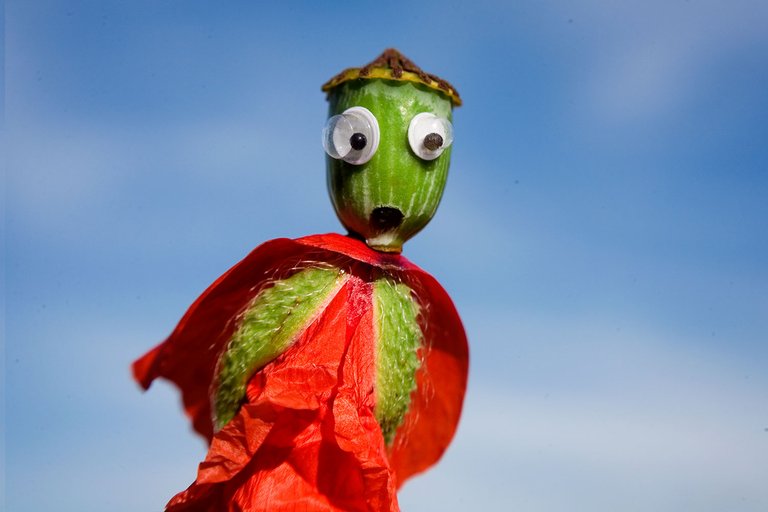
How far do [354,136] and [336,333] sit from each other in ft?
1.71

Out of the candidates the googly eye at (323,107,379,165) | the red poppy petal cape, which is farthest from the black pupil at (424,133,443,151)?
the red poppy petal cape

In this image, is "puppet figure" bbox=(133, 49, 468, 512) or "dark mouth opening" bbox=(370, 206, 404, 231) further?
"dark mouth opening" bbox=(370, 206, 404, 231)

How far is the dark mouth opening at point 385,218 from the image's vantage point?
2436 millimetres

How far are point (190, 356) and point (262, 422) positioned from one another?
435 mm

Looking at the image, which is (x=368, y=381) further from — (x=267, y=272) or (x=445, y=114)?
(x=445, y=114)

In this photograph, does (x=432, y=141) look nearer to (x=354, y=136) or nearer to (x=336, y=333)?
(x=354, y=136)

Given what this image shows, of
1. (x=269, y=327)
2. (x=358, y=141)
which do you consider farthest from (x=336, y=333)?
(x=358, y=141)

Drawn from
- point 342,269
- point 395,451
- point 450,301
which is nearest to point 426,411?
point 395,451

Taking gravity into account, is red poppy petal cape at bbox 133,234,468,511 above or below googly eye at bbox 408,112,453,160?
below

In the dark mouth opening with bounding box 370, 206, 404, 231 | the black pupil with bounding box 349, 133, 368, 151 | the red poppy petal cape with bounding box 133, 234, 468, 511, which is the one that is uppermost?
the black pupil with bounding box 349, 133, 368, 151

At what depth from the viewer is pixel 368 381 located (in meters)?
2.31

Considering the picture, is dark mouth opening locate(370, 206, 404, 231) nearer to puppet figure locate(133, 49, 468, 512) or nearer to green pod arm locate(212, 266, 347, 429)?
puppet figure locate(133, 49, 468, 512)

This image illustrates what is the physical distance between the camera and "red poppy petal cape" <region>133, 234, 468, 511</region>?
85.5 inches

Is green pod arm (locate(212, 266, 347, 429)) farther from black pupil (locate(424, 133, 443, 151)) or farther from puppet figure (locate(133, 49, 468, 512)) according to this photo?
black pupil (locate(424, 133, 443, 151))
